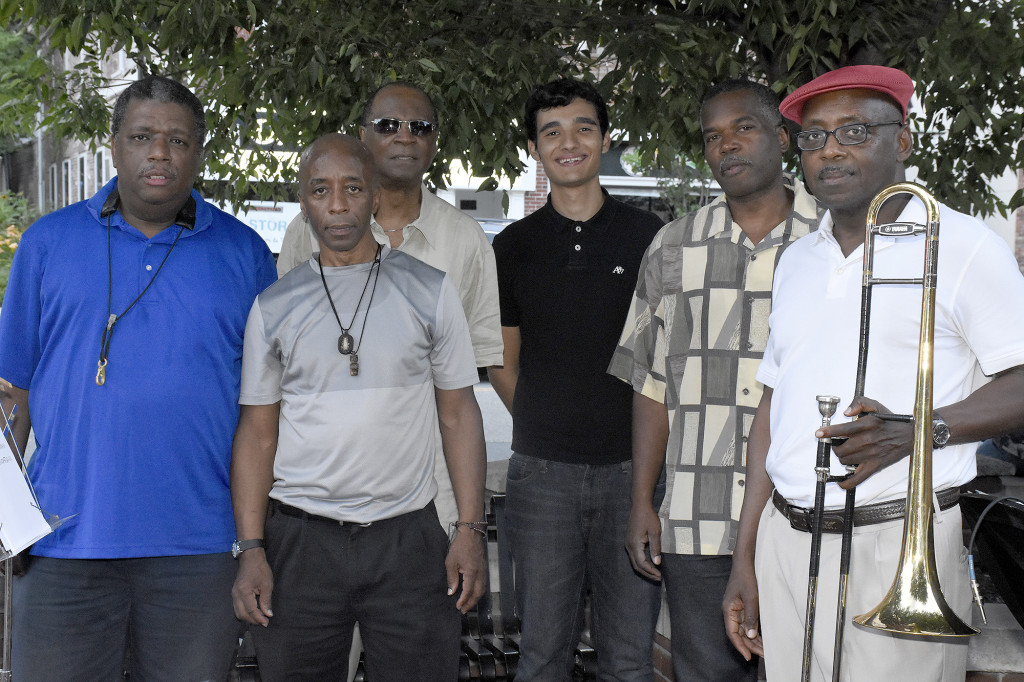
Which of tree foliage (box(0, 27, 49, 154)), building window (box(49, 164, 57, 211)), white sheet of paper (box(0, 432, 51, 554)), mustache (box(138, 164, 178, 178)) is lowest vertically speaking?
white sheet of paper (box(0, 432, 51, 554))

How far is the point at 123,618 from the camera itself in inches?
127

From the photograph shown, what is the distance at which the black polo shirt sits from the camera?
3.89 meters

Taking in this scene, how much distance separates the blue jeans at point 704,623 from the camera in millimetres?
3506

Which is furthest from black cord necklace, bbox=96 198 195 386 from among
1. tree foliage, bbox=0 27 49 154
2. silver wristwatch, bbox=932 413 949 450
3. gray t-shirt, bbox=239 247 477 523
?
tree foliage, bbox=0 27 49 154

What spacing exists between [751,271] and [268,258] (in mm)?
1576

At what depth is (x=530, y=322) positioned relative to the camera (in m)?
3.99

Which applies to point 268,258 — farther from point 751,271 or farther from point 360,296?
point 751,271

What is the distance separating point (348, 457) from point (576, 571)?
1.15 m

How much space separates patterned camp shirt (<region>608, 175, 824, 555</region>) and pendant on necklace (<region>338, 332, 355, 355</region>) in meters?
1.05

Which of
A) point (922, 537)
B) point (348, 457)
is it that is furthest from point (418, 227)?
point (922, 537)

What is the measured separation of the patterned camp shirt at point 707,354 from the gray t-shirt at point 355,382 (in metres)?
0.77

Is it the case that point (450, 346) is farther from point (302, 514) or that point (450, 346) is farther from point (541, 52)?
point (541, 52)

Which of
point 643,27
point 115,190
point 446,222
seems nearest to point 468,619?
point 446,222

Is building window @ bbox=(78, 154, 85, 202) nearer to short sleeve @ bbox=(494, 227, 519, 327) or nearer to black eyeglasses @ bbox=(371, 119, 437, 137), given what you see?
black eyeglasses @ bbox=(371, 119, 437, 137)
